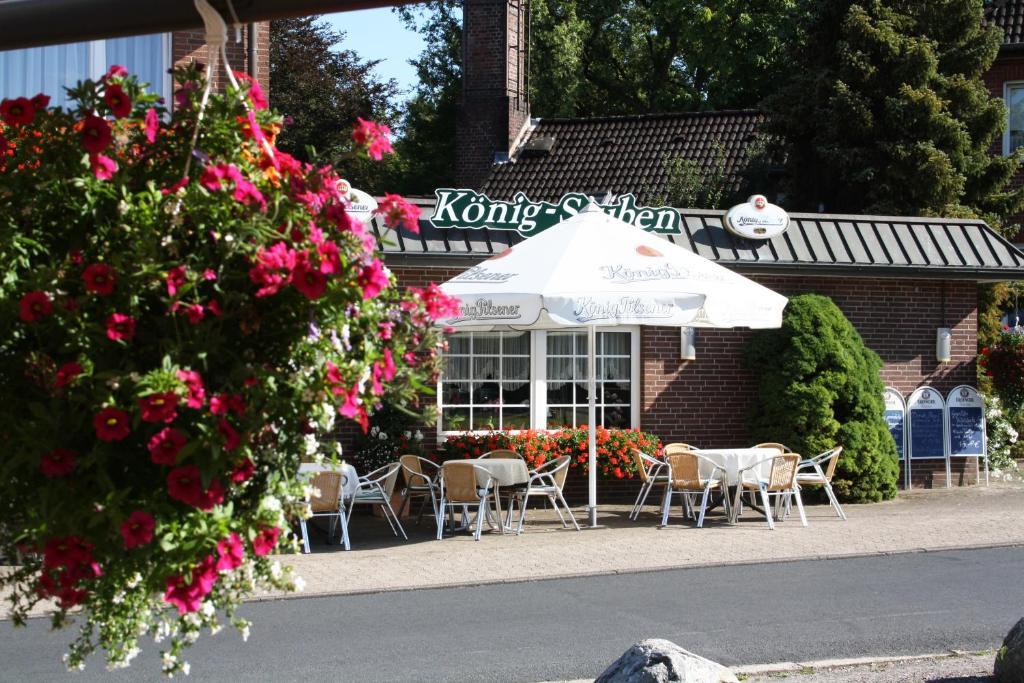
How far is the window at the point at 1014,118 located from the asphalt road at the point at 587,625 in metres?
19.0

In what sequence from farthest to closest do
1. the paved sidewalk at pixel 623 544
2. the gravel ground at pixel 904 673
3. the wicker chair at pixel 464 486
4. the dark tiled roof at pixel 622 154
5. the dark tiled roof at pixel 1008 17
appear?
the dark tiled roof at pixel 622 154 < the dark tiled roof at pixel 1008 17 < the wicker chair at pixel 464 486 < the paved sidewalk at pixel 623 544 < the gravel ground at pixel 904 673

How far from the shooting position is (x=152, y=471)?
277cm

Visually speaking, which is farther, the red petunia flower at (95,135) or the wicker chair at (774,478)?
the wicker chair at (774,478)

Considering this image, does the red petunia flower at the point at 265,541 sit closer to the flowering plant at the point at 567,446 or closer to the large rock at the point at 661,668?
the large rock at the point at 661,668

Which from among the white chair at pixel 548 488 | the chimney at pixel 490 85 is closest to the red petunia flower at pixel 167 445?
the white chair at pixel 548 488

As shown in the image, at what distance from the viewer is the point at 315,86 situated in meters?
30.8

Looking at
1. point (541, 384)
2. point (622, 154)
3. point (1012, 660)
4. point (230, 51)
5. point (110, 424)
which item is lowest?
point (1012, 660)

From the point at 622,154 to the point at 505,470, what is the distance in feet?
57.8

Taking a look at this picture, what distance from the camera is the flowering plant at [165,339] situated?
2.67 m

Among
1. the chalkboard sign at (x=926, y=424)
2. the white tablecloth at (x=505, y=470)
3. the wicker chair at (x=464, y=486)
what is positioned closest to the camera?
the wicker chair at (x=464, y=486)

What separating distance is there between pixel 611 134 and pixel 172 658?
27.3 meters

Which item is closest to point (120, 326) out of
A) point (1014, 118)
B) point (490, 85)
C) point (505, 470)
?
point (505, 470)

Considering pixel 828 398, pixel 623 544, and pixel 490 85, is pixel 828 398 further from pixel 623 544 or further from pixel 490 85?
pixel 490 85

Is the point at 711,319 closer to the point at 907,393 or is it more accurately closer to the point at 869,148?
the point at 907,393
